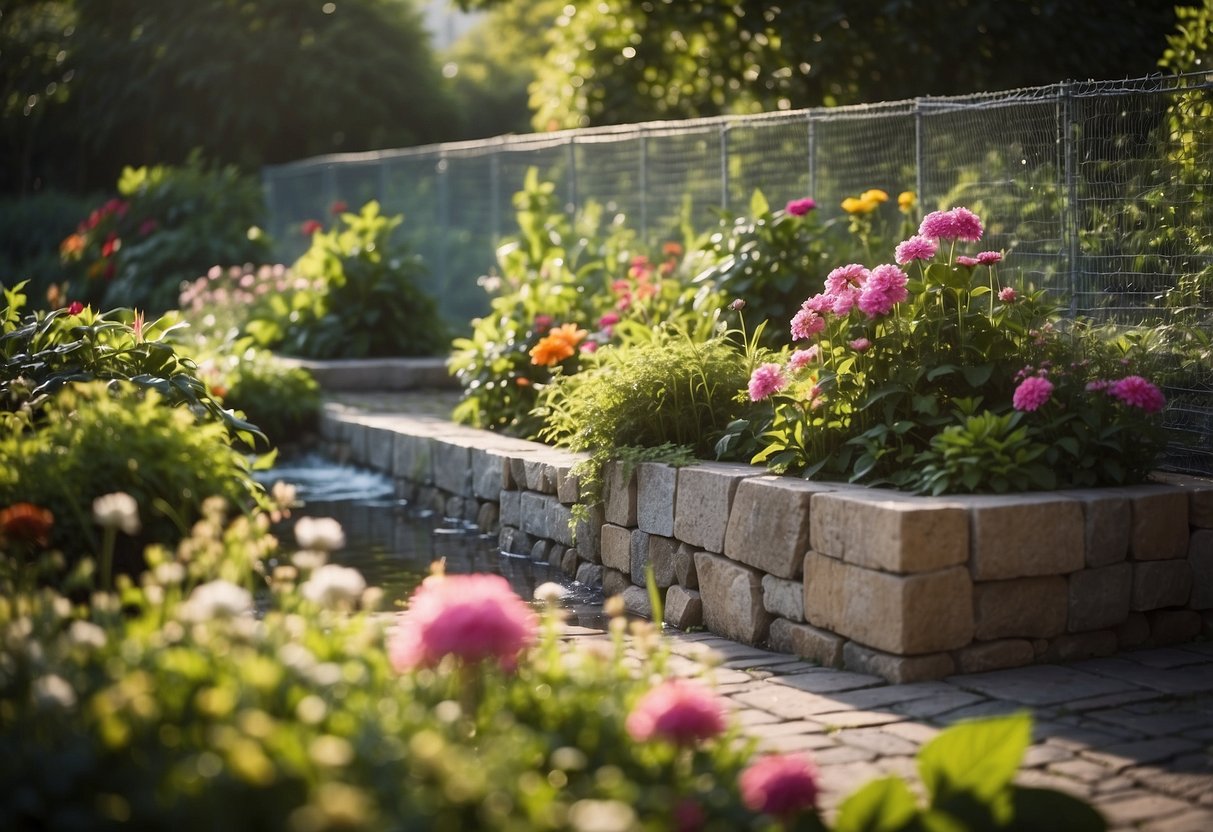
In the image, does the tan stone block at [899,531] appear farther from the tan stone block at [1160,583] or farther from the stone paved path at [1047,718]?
the tan stone block at [1160,583]

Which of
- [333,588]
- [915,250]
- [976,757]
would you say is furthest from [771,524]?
[333,588]

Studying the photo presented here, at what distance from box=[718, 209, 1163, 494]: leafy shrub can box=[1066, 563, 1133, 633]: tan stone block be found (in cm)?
34

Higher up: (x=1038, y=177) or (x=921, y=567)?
(x=1038, y=177)

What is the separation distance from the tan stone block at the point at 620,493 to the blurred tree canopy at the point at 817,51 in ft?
26.5

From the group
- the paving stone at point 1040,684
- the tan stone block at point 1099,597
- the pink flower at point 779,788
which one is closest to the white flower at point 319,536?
the pink flower at point 779,788

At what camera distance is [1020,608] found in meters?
4.87

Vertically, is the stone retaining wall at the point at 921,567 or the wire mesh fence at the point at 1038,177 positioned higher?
the wire mesh fence at the point at 1038,177

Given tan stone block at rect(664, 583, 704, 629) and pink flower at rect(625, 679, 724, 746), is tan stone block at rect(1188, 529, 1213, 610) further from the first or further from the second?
pink flower at rect(625, 679, 724, 746)

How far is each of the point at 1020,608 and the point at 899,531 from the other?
58cm

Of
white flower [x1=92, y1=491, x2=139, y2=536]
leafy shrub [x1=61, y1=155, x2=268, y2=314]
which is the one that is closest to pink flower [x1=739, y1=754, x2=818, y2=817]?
white flower [x1=92, y1=491, x2=139, y2=536]

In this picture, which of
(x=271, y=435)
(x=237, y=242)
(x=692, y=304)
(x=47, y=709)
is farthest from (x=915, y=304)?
(x=237, y=242)

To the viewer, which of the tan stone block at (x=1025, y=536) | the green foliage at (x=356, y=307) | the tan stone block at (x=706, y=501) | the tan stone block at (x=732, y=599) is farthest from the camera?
the green foliage at (x=356, y=307)

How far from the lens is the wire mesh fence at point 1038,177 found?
5859 millimetres

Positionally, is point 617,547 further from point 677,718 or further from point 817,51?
point 817,51
